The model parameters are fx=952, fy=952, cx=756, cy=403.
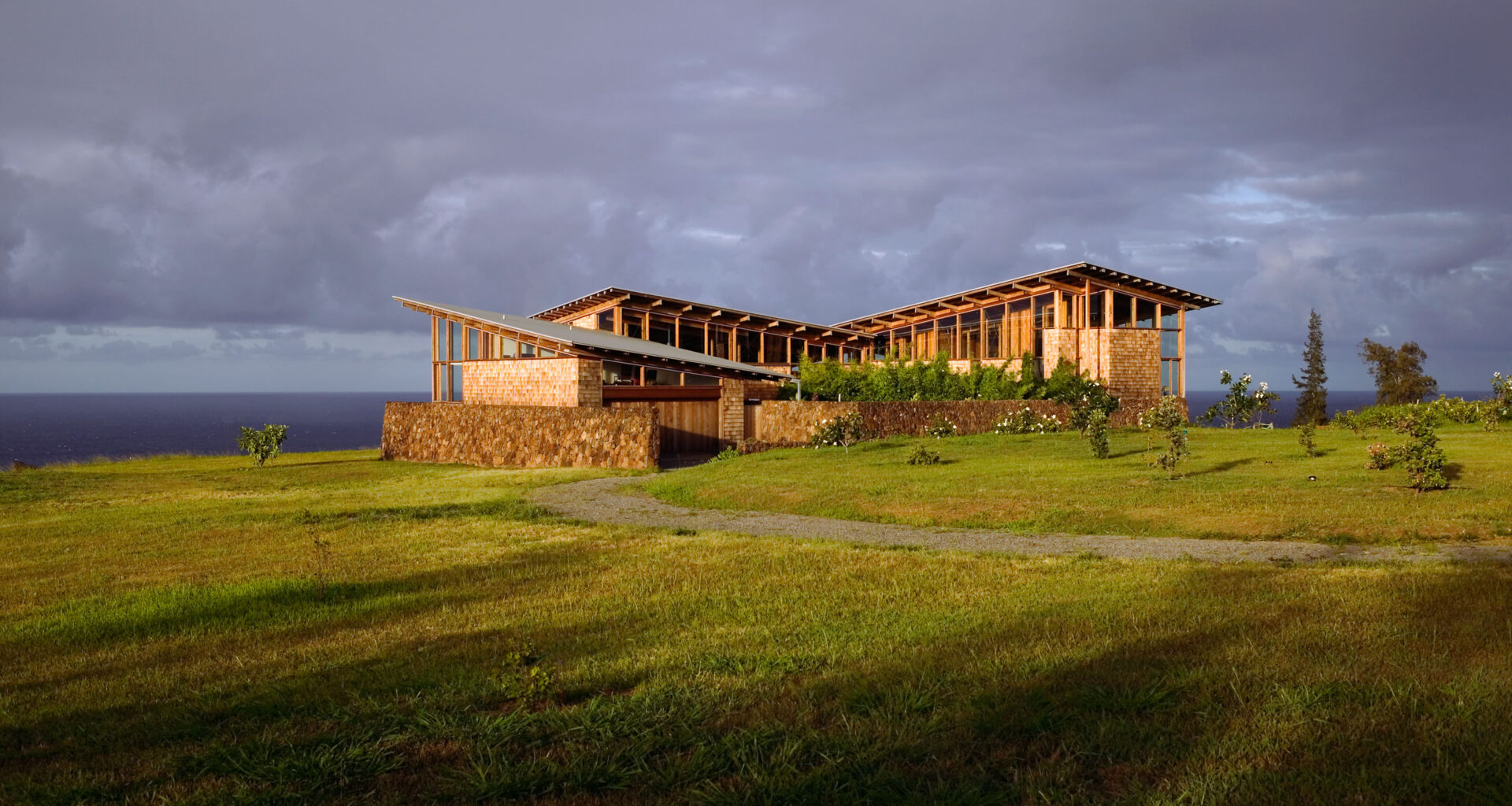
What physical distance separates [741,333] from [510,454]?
16769 millimetres

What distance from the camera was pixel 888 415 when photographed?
1112 inches

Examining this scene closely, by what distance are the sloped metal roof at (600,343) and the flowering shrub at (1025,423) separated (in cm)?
732

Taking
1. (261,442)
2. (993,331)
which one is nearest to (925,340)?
(993,331)

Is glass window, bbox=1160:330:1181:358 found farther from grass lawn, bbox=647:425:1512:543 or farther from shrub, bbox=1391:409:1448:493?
shrub, bbox=1391:409:1448:493

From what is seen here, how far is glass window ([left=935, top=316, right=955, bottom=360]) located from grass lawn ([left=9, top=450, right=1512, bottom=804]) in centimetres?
3305

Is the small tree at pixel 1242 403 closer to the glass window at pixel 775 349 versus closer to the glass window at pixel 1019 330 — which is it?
the glass window at pixel 1019 330

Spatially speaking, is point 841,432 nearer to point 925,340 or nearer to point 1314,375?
point 925,340

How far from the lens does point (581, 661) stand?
19.0ft

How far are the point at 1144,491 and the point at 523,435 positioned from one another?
57.0 feet

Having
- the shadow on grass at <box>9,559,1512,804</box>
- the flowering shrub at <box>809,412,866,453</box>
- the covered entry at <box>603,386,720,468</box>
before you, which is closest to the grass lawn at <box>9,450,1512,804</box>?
the shadow on grass at <box>9,559,1512,804</box>

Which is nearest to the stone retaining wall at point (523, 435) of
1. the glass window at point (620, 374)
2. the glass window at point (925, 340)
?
the glass window at point (620, 374)

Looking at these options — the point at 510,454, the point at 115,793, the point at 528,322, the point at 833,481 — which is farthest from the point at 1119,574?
the point at 528,322

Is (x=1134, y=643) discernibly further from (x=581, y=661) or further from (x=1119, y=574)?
(x=581, y=661)

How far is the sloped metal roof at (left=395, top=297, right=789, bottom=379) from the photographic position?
91.0 feet
